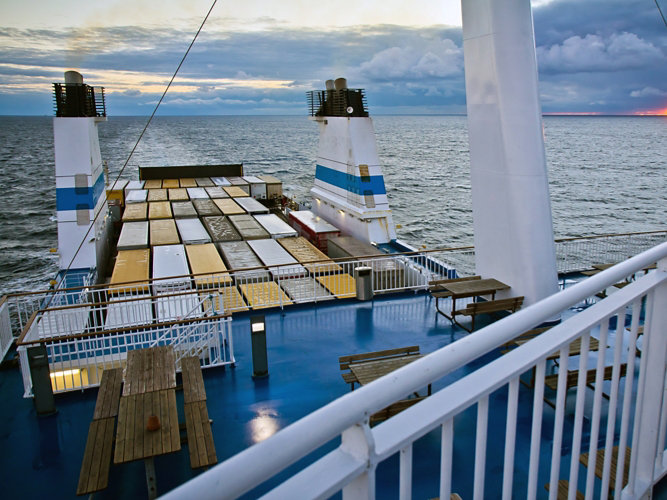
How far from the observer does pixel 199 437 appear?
591cm

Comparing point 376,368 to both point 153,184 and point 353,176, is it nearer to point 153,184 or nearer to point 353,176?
point 353,176

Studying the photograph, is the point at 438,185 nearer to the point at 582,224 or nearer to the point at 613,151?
the point at 582,224

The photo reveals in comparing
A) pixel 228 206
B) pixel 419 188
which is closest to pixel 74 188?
pixel 228 206

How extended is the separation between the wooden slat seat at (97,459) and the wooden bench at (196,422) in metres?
0.84

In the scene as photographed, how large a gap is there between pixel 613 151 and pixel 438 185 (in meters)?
57.9

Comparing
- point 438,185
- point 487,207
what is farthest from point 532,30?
point 438,185

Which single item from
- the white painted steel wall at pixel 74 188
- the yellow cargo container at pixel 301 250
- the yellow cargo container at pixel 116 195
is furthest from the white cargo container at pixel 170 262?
the yellow cargo container at pixel 116 195

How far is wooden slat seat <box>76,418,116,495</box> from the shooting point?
536cm

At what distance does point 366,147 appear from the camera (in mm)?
22734

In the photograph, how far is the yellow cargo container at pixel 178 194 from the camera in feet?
107

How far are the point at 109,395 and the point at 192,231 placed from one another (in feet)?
56.8

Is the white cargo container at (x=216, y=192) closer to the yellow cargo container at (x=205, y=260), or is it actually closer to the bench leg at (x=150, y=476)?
the yellow cargo container at (x=205, y=260)

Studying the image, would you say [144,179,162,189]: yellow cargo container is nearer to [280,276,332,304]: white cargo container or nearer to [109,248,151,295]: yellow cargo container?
[109,248,151,295]: yellow cargo container

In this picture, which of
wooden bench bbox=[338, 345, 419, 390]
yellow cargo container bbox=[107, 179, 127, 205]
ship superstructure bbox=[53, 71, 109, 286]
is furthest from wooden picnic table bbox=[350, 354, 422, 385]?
yellow cargo container bbox=[107, 179, 127, 205]
